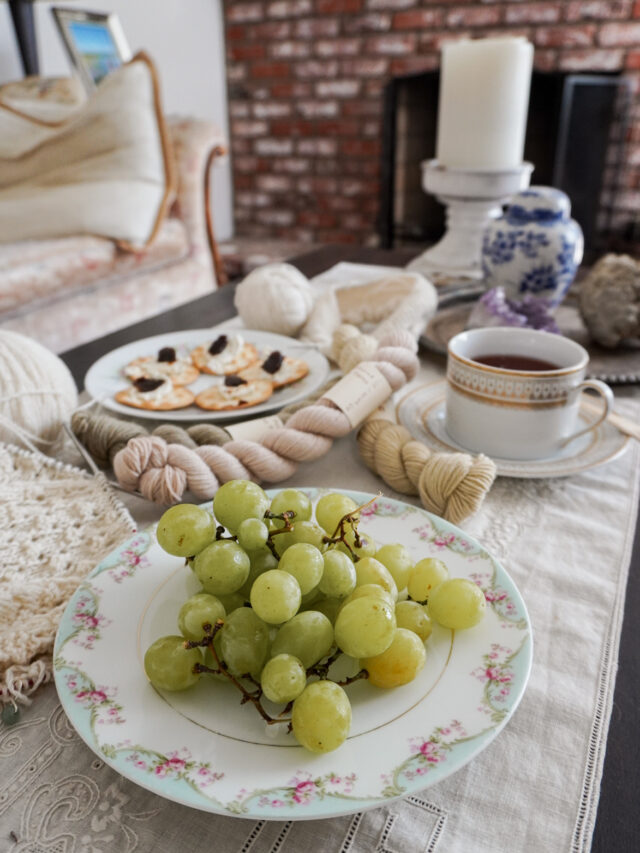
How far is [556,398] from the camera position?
629mm

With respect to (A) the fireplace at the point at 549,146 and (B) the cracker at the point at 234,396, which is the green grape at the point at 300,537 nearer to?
(B) the cracker at the point at 234,396

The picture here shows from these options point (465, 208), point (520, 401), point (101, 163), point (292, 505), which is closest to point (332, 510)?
point (292, 505)

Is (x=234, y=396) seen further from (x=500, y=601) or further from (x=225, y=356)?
(x=500, y=601)

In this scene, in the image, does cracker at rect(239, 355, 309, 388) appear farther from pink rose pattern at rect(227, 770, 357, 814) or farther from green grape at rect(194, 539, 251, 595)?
pink rose pattern at rect(227, 770, 357, 814)

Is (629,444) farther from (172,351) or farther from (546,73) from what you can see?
(546,73)

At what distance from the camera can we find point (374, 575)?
1.34 ft

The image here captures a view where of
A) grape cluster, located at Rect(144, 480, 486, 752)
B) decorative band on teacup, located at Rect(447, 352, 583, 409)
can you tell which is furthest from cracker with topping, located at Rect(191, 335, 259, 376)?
grape cluster, located at Rect(144, 480, 486, 752)

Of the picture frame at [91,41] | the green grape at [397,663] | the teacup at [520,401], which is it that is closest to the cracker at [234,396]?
the teacup at [520,401]

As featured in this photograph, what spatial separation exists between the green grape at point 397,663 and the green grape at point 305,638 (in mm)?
28

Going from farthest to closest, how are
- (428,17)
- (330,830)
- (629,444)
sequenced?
(428,17)
(629,444)
(330,830)

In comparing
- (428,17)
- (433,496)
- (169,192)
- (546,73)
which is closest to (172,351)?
(433,496)

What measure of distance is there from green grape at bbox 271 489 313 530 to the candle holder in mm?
994

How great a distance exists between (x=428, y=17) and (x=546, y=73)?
61 cm

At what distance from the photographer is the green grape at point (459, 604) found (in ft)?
1.28
